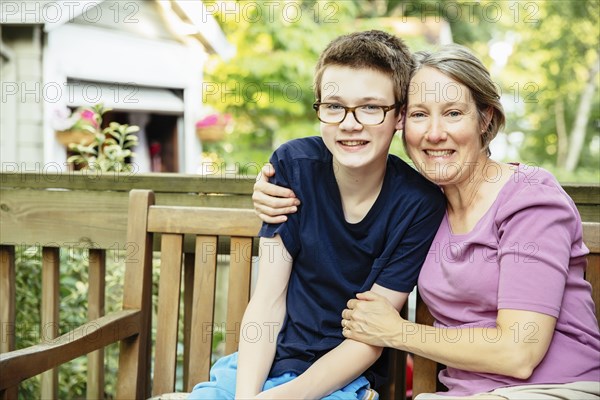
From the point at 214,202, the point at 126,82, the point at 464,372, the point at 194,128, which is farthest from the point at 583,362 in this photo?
the point at 194,128

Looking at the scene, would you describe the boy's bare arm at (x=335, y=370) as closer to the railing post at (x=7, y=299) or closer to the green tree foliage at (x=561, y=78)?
the railing post at (x=7, y=299)

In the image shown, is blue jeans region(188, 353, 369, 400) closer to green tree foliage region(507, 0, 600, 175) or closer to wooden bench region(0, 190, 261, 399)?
wooden bench region(0, 190, 261, 399)

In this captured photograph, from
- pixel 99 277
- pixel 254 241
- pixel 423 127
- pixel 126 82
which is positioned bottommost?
pixel 99 277

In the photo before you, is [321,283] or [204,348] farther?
[204,348]

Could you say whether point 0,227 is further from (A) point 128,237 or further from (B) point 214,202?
(B) point 214,202

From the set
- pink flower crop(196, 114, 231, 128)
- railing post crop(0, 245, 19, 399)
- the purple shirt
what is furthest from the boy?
pink flower crop(196, 114, 231, 128)

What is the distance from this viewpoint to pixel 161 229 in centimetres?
208

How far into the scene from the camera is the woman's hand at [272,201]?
5.84 ft

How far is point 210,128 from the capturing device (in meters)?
6.86

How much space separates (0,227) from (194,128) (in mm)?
4555

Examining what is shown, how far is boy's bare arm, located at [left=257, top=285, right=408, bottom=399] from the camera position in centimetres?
169

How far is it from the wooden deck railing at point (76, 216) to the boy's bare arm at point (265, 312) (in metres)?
0.41

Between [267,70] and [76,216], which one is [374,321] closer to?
[76,216]

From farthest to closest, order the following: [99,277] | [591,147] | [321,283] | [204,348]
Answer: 1. [591,147]
2. [99,277]
3. [204,348]
4. [321,283]
